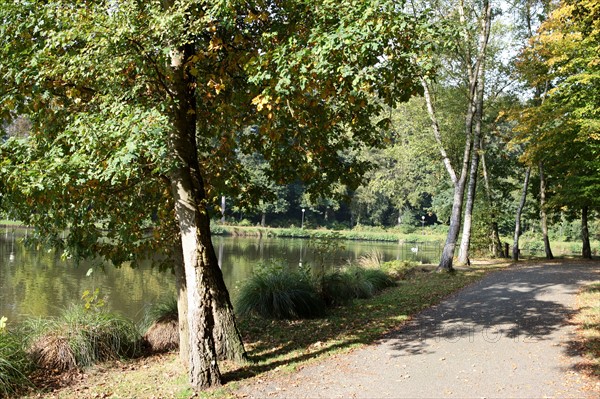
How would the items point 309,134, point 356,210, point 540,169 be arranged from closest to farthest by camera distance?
point 309,134 → point 540,169 → point 356,210

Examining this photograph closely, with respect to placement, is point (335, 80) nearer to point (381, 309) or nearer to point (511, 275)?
point (381, 309)

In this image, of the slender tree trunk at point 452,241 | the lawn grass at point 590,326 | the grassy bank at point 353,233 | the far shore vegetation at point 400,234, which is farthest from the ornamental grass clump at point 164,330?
A: the grassy bank at point 353,233

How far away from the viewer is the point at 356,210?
2667 inches

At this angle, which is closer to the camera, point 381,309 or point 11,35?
point 11,35

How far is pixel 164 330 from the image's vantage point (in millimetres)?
8617

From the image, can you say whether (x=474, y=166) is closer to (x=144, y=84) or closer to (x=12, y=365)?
(x=144, y=84)

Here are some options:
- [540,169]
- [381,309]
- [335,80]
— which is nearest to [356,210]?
[540,169]

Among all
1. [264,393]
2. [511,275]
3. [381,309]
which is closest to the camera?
[264,393]

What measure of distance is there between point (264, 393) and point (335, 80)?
3.84 m

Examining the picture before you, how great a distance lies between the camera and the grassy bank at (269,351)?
623cm

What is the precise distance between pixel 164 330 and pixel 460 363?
5111mm

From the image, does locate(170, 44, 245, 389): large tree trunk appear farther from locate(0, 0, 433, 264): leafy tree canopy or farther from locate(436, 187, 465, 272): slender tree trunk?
locate(436, 187, 465, 272): slender tree trunk

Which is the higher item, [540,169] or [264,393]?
[540,169]

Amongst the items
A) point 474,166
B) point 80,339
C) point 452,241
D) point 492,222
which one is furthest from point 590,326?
point 492,222
